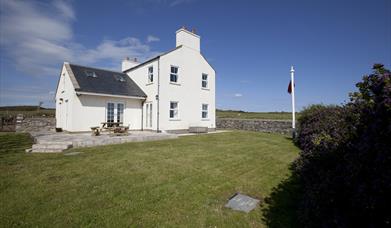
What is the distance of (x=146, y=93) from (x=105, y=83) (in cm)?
354

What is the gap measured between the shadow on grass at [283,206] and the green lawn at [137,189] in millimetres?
20

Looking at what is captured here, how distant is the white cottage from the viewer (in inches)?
611

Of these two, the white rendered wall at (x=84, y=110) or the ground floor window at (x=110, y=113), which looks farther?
the ground floor window at (x=110, y=113)

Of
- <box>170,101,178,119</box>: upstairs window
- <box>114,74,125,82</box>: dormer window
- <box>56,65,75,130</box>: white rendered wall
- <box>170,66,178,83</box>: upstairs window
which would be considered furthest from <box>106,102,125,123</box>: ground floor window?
<box>170,66,178,83</box>: upstairs window

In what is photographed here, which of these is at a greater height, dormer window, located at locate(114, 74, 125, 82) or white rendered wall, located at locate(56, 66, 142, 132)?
dormer window, located at locate(114, 74, 125, 82)

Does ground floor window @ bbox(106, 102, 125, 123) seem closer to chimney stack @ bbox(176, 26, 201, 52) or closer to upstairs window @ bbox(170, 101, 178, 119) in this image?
upstairs window @ bbox(170, 101, 178, 119)

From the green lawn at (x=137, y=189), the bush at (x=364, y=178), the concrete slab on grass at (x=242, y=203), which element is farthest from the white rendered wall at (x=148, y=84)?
the bush at (x=364, y=178)

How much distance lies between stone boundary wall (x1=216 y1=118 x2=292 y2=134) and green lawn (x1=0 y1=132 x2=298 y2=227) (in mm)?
13011

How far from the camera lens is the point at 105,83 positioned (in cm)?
1750

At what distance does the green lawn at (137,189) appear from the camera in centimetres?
380

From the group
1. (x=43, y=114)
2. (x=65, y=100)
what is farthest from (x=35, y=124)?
(x=65, y=100)

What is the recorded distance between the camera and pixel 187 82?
19469 mm

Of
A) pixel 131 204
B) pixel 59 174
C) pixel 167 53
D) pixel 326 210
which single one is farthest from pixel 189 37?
pixel 326 210

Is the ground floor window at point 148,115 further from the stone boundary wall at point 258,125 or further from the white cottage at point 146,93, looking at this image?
the stone boundary wall at point 258,125
